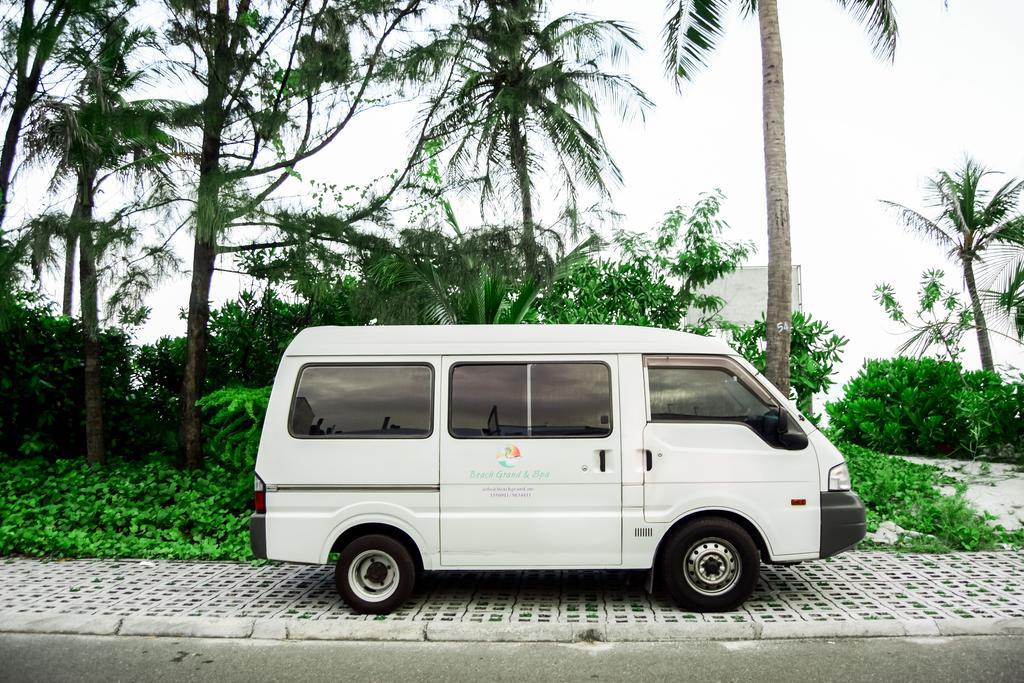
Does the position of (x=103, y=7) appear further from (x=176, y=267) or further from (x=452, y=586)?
(x=452, y=586)

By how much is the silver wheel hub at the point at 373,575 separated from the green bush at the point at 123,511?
101 inches

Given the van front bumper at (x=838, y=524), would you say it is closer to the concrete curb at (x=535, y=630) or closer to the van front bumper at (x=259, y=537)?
the concrete curb at (x=535, y=630)

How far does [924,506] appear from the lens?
10297 millimetres

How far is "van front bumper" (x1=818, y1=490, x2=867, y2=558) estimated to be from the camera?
6.79 meters

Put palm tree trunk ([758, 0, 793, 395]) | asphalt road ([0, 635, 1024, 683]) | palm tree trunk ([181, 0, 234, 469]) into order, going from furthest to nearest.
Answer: palm tree trunk ([181, 0, 234, 469]), palm tree trunk ([758, 0, 793, 395]), asphalt road ([0, 635, 1024, 683])

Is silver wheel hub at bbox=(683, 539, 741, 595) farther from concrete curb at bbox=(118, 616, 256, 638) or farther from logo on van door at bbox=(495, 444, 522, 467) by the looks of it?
concrete curb at bbox=(118, 616, 256, 638)

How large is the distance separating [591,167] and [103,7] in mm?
9287

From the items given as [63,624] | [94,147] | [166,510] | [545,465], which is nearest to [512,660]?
[545,465]

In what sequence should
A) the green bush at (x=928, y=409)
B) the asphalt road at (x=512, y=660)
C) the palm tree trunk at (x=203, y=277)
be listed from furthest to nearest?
the green bush at (x=928, y=409)
the palm tree trunk at (x=203, y=277)
the asphalt road at (x=512, y=660)

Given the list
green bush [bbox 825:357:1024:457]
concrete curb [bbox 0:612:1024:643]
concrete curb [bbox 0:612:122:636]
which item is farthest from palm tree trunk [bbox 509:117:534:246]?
concrete curb [bbox 0:612:122:636]

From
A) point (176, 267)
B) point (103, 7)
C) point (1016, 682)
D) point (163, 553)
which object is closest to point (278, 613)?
point (163, 553)

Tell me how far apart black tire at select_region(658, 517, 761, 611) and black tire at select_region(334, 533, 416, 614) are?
6.76ft

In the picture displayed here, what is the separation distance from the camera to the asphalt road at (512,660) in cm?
556

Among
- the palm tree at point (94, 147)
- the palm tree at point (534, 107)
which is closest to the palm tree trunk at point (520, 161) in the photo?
the palm tree at point (534, 107)
